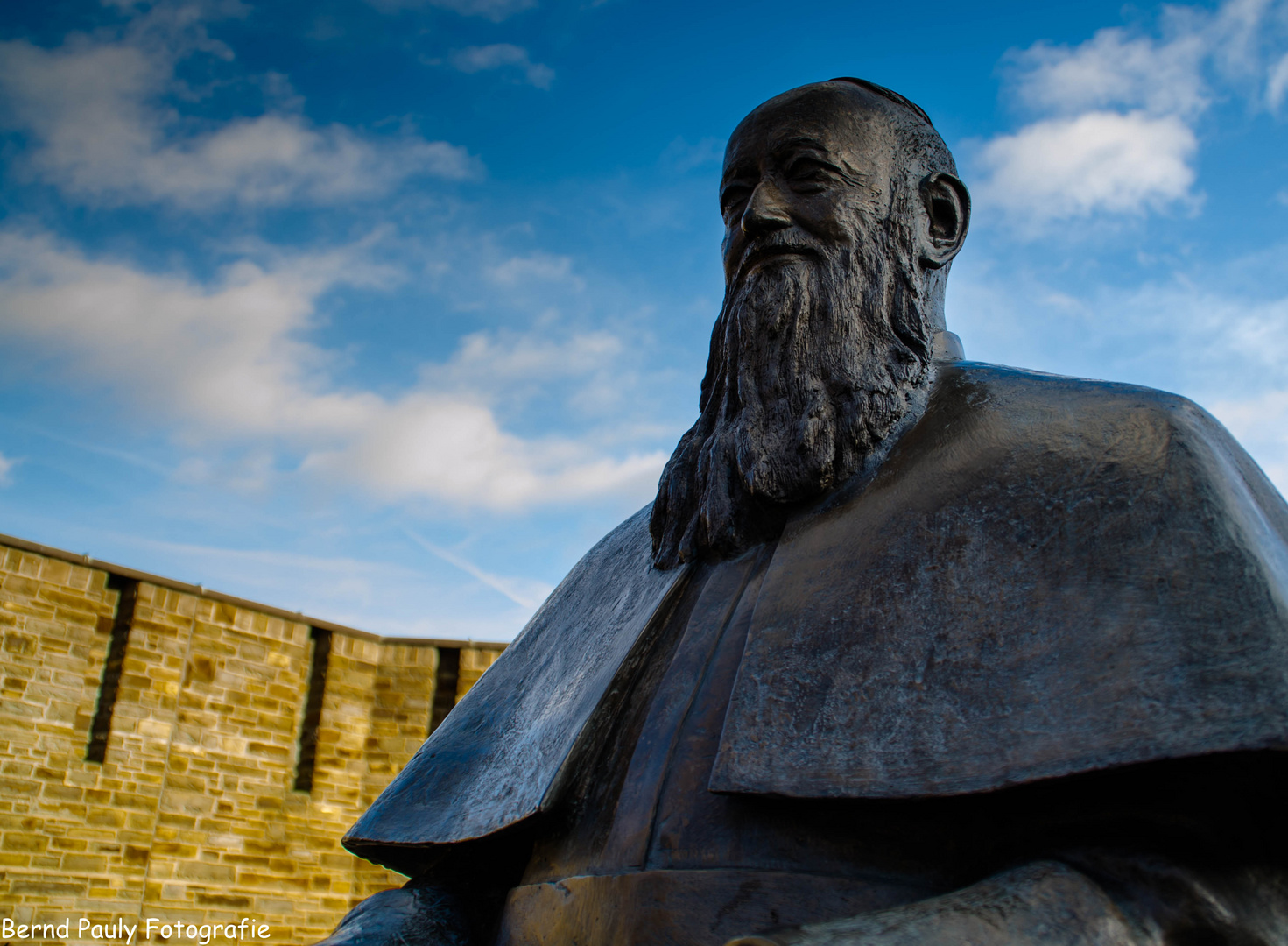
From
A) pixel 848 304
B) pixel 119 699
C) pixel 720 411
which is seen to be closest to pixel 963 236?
pixel 848 304

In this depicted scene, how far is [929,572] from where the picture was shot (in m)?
1.59

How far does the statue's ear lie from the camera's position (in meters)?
2.25

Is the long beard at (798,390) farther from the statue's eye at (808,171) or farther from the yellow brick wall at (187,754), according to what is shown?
the yellow brick wall at (187,754)

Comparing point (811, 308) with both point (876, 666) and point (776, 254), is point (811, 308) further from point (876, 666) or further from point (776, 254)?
point (876, 666)

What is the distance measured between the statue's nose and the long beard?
8 cm

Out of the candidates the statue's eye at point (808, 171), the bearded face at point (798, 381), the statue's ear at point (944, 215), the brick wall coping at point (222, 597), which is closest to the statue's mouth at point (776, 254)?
the bearded face at point (798, 381)

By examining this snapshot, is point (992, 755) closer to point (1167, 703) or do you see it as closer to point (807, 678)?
point (1167, 703)

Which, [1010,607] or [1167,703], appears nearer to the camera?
[1167,703]

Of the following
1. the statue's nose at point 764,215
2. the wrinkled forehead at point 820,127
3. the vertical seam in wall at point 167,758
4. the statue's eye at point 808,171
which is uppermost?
the wrinkled forehead at point 820,127

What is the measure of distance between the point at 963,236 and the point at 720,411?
0.69 m

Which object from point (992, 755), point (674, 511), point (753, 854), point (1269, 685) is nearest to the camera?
point (1269, 685)

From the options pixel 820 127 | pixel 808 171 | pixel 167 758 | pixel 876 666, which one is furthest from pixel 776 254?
pixel 167 758

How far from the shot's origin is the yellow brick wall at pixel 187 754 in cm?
889

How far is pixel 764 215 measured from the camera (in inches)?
82.4
